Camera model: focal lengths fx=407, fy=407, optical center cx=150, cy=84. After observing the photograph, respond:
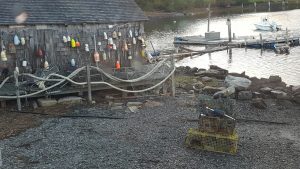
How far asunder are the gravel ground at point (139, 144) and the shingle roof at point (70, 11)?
4852mm

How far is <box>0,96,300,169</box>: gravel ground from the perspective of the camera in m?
11.9

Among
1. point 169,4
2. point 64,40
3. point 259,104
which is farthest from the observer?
point 169,4

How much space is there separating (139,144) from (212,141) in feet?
7.76

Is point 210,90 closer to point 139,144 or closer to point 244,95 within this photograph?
point 244,95

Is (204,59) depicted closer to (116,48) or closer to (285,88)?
(285,88)

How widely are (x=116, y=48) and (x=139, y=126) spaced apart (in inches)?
272

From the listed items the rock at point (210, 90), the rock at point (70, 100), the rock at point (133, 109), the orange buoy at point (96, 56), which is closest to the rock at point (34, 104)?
the rock at point (70, 100)

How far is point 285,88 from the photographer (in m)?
23.5

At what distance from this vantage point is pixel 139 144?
13273 mm

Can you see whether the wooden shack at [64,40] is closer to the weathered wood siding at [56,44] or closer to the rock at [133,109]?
the weathered wood siding at [56,44]

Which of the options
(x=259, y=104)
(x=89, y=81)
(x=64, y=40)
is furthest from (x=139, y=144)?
(x=64, y=40)

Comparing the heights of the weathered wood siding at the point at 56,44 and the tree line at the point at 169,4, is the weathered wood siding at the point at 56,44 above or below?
below

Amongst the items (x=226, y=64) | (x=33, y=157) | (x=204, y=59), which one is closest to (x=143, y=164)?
(x=33, y=157)

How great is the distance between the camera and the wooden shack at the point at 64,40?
1800cm
